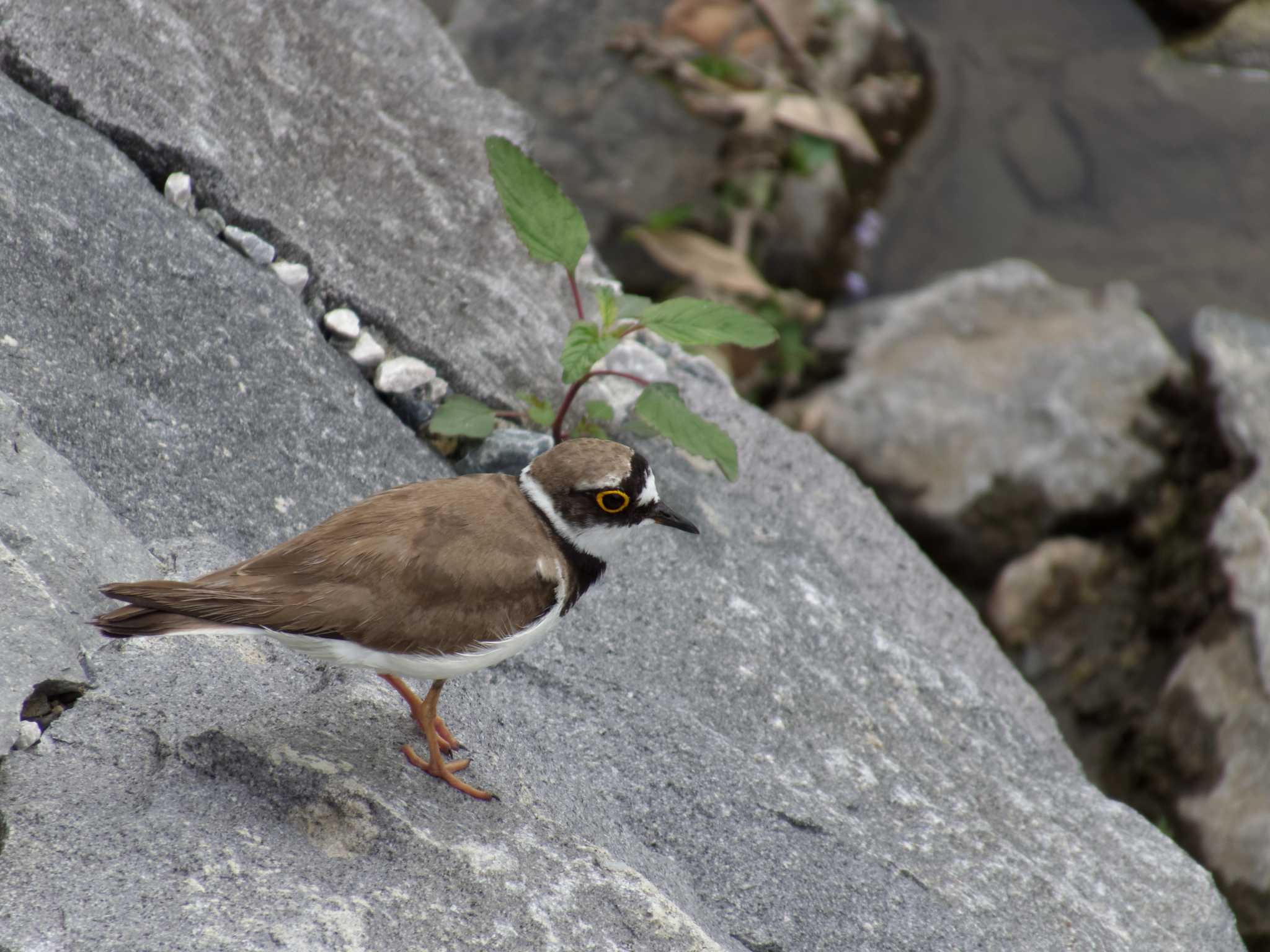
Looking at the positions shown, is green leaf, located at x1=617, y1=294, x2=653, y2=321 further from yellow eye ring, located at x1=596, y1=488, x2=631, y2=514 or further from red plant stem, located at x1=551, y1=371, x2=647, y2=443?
yellow eye ring, located at x1=596, y1=488, x2=631, y2=514

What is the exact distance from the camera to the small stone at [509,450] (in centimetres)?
496

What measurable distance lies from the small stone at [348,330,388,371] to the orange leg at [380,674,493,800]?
5.16 ft

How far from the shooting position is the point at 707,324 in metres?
4.73

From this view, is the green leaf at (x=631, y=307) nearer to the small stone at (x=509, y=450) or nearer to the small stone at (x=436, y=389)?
the small stone at (x=509, y=450)

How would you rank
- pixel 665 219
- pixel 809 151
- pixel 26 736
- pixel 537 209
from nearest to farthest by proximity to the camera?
1. pixel 26 736
2. pixel 537 209
3. pixel 665 219
4. pixel 809 151

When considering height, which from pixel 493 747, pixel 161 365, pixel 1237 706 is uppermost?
pixel 161 365

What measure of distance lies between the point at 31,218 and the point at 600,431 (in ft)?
7.52

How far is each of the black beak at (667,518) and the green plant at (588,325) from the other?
0.38 m

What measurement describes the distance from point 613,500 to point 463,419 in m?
1.00

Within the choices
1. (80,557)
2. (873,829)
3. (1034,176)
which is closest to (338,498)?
(80,557)

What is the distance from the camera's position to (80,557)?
3707 millimetres

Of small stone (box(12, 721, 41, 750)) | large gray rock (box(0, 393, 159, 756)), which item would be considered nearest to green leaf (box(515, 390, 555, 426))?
large gray rock (box(0, 393, 159, 756))

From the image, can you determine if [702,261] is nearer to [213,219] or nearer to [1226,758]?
[213,219]

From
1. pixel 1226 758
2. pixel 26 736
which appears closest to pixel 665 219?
pixel 1226 758
